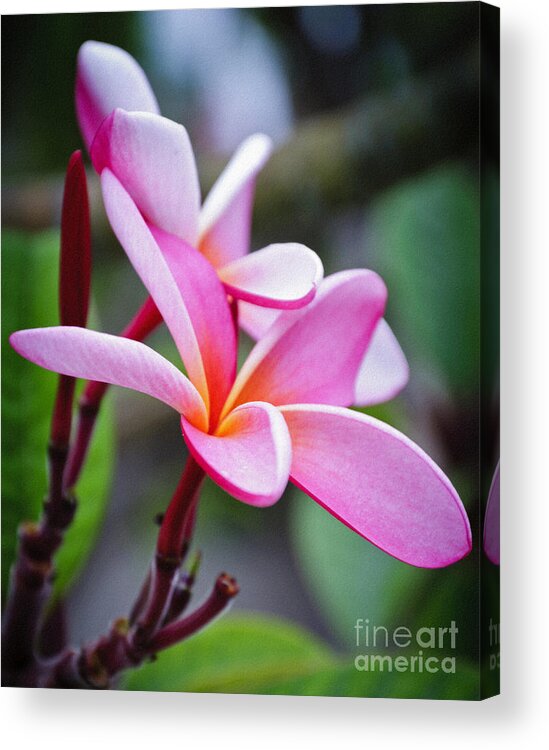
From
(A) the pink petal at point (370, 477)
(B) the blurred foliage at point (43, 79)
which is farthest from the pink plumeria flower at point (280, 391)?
(B) the blurred foliage at point (43, 79)

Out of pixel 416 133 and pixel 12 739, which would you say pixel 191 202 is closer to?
pixel 416 133

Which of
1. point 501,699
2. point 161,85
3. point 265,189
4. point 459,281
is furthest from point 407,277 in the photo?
point 501,699

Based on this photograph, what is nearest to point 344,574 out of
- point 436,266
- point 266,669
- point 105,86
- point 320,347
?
point 266,669

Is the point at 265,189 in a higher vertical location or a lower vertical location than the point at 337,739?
higher

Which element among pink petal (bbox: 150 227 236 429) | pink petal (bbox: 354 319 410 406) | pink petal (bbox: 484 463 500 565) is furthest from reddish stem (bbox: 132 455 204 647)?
pink petal (bbox: 484 463 500 565)

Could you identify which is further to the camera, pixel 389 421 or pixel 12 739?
pixel 12 739

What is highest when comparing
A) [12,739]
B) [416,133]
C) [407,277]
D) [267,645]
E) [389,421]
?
[416,133]

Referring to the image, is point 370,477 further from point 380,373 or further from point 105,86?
point 105,86

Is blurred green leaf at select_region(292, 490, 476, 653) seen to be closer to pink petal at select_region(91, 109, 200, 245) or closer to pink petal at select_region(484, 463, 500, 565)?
pink petal at select_region(484, 463, 500, 565)
